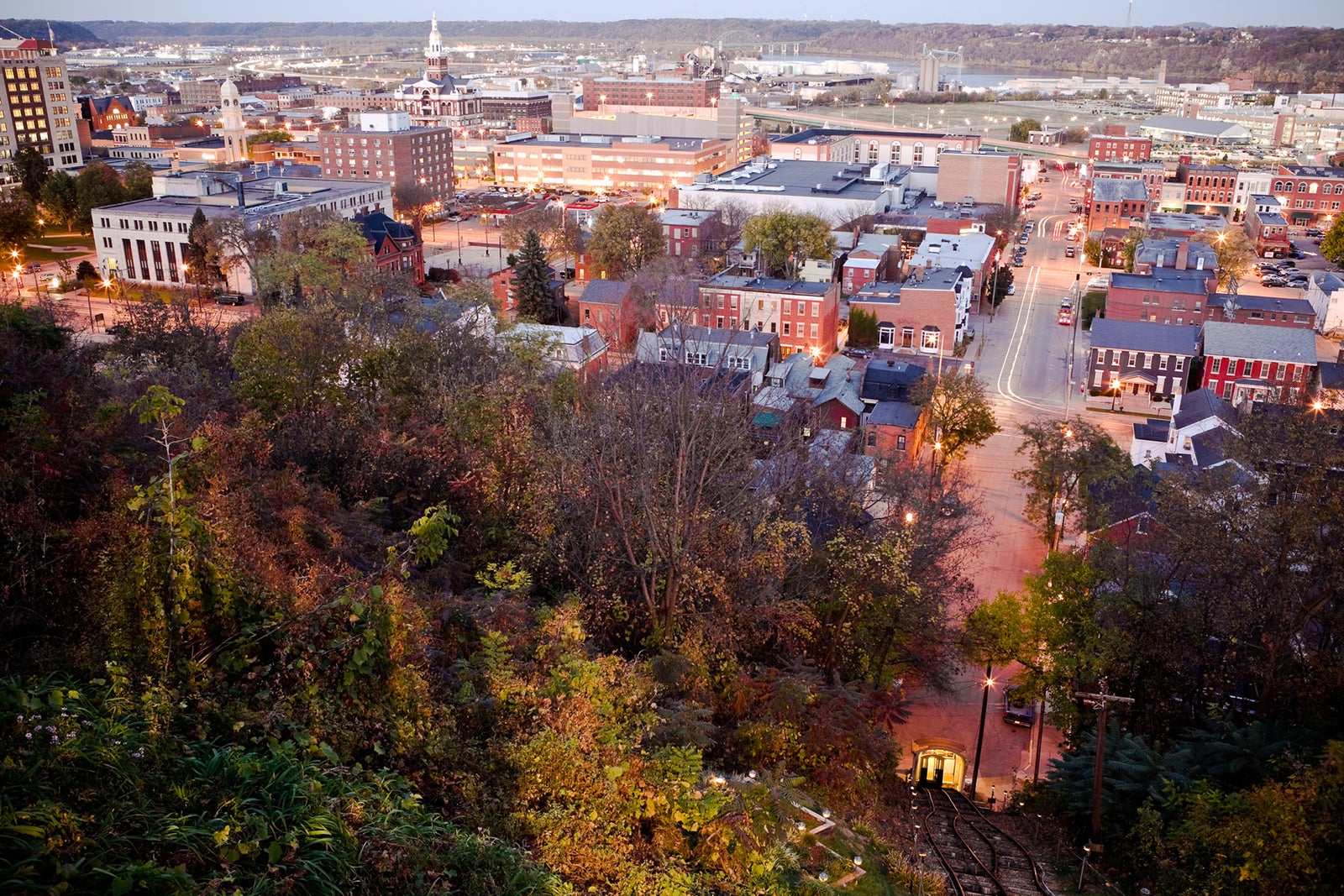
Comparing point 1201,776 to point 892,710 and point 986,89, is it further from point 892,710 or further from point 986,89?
point 986,89

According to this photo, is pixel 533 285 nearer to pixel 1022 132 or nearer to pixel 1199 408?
pixel 1199 408

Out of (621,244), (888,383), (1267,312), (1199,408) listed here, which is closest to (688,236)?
(621,244)

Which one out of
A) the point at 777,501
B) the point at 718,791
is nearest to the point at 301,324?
the point at 777,501

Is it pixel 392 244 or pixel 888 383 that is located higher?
pixel 392 244

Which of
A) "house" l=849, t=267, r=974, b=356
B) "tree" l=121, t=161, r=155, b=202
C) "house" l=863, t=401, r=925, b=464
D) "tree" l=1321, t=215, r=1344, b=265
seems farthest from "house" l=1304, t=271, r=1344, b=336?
"tree" l=121, t=161, r=155, b=202

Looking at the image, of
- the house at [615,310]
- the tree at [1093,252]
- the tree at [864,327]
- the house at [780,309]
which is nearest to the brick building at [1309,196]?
the tree at [1093,252]

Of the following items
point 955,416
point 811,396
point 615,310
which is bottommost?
point 811,396
